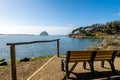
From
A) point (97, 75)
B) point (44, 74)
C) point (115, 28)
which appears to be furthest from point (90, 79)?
point (115, 28)

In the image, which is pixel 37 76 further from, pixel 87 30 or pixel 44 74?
pixel 87 30

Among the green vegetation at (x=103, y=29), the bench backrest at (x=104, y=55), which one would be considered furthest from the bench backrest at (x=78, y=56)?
the green vegetation at (x=103, y=29)

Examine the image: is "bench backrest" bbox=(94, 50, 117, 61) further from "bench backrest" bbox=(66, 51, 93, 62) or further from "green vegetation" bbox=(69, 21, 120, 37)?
"green vegetation" bbox=(69, 21, 120, 37)

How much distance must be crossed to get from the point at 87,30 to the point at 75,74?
14171 centimetres

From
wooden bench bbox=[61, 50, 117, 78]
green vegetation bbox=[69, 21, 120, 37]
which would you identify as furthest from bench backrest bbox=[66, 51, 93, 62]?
green vegetation bbox=[69, 21, 120, 37]

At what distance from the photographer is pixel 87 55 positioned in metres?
7.23

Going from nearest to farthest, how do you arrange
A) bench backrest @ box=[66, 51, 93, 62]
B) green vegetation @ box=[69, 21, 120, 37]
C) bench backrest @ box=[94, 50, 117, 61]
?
bench backrest @ box=[66, 51, 93, 62] → bench backrest @ box=[94, 50, 117, 61] → green vegetation @ box=[69, 21, 120, 37]

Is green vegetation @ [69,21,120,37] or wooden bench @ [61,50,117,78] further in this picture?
green vegetation @ [69,21,120,37]

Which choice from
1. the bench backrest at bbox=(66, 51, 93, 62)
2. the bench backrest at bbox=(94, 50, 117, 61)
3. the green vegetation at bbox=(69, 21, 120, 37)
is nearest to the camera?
the bench backrest at bbox=(66, 51, 93, 62)

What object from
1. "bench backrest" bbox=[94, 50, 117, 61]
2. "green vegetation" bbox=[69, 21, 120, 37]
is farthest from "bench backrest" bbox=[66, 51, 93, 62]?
"green vegetation" bbox=[69, 21, 120, 37]

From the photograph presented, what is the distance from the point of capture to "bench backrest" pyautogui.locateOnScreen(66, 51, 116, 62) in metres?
6.99

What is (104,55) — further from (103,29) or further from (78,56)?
(103,29)

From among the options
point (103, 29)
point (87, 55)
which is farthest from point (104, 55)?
point (103, 29)

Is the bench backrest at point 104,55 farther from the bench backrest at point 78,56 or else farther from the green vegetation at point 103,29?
the green vegetation at point 103,29
